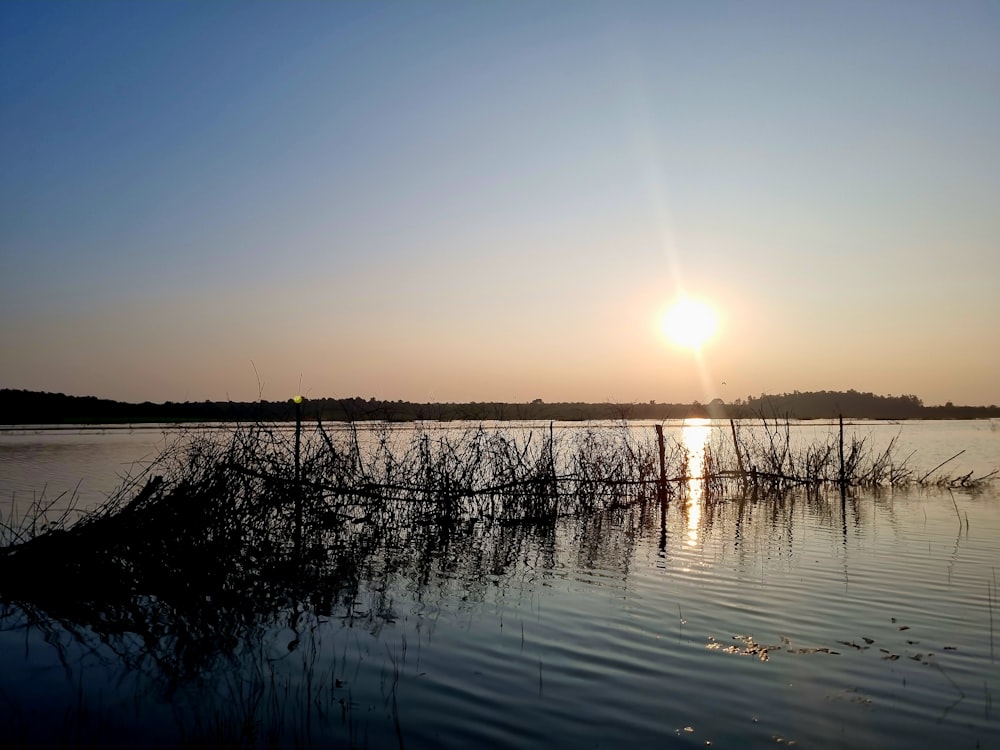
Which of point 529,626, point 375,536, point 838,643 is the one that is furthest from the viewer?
point 375,536

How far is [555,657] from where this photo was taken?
716cm

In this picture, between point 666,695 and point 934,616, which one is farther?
point 934,616

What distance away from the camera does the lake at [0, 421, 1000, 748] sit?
544cm

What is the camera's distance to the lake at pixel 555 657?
5438 mm

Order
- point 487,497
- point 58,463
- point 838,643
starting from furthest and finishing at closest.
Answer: point 58,463 → point 487,497 → point 838,643

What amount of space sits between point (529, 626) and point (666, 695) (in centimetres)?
252

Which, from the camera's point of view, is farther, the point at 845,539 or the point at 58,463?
the point at 58,463

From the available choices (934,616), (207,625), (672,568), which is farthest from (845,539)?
(207,625)

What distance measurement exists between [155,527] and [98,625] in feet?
12.7

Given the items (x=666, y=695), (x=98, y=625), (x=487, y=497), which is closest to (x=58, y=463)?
(x=487, y=497)

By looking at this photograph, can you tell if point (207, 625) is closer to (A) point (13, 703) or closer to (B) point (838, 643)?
(A) point (13, 703)

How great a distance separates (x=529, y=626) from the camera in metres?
8.37

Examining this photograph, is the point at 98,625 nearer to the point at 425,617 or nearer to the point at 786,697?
the point at 425,617

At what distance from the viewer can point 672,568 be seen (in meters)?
11.9
